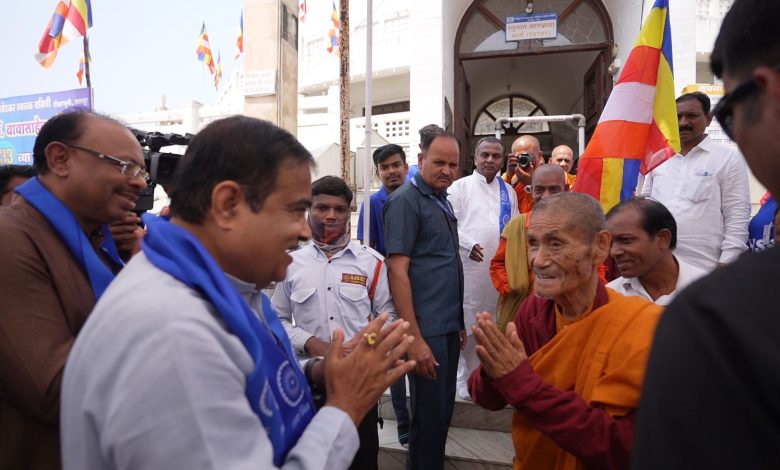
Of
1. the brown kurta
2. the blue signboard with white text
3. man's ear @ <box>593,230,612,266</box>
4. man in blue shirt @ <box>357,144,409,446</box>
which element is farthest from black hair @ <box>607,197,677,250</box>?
the blue signboard with white text

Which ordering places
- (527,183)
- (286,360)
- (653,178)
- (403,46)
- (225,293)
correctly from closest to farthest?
(225,293) < (286,360) < (653,178) < (527,183) < (403,46)

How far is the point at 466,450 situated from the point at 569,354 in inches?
68.8

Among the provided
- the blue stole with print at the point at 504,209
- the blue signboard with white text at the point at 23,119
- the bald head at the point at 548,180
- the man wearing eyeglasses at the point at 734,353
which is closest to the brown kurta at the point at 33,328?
the man wearing eyeglasses at the point at 734,353

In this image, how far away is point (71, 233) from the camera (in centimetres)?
144

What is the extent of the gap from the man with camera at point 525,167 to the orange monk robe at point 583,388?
239 cm

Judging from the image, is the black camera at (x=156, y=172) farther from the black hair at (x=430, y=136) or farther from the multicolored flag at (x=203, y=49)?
the multicolored flag at (x=203, y=49)

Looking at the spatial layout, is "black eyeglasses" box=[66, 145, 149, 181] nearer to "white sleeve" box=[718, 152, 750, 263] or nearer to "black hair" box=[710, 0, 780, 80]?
"black hair" box=[710, 0, 780, 80]

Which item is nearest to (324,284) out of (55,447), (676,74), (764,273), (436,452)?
(436,452)

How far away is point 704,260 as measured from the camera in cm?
300

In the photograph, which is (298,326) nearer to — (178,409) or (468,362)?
(468,362)

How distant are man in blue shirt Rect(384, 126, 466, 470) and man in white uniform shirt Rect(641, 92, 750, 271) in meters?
1.39

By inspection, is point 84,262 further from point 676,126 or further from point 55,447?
point 676,126

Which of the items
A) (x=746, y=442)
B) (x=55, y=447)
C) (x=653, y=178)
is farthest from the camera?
(x=653, y=178)

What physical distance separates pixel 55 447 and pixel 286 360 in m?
0.70
